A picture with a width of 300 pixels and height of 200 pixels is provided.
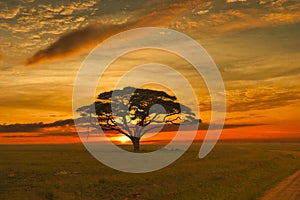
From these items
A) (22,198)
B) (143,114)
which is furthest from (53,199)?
(143,114)

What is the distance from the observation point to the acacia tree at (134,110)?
2972 inches

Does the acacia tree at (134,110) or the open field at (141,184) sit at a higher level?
the acacia tree at (134,110)

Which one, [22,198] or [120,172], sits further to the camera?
[120,172]

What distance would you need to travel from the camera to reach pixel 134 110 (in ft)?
249

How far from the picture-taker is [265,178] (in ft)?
107

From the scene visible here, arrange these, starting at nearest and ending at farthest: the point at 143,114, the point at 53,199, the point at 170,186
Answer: the point at 53,199 < the point at 170,186 < the point at 143,114

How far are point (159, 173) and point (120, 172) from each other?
3518 mm

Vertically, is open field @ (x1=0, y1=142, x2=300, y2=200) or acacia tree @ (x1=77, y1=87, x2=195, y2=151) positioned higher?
acacia tree @ (x1=77, y1=87, x2=195, y2=151)

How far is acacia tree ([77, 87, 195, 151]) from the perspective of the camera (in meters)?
75.5

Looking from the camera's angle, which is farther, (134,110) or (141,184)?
(134,110)

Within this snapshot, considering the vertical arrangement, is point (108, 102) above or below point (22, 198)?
above

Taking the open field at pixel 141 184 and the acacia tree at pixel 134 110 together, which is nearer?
the open field at pixel 141 184

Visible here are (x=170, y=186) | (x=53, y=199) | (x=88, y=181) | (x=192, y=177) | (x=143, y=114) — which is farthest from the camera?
(x=143, y=114)

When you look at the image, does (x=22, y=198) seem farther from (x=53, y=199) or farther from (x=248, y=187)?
(x=248, y=187)
